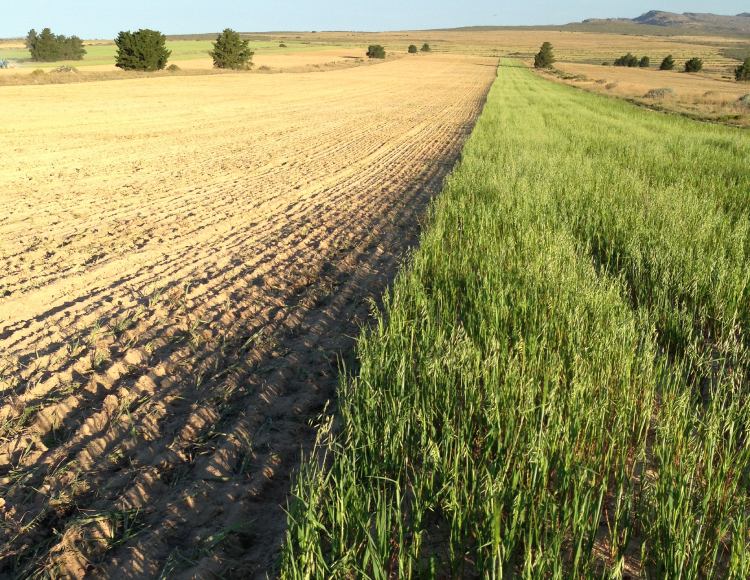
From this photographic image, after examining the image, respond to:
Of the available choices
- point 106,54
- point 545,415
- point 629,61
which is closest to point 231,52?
point 106,54

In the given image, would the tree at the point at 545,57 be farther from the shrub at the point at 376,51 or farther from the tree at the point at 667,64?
the shrub at the point at 376,51

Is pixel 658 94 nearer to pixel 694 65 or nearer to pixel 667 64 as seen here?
pixel 694 65

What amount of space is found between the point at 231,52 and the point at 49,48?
42.2 m

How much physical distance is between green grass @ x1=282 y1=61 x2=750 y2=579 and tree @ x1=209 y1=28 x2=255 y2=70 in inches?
1835

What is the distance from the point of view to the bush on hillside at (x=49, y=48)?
7138 cm

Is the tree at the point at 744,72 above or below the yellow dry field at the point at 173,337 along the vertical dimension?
below

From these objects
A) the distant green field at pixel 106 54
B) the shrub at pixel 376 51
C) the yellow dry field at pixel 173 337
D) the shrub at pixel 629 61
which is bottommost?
the shrub at pixel 629 61

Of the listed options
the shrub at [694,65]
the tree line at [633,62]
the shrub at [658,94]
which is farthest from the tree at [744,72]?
the shrub at [658,94]

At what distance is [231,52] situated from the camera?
46062mm

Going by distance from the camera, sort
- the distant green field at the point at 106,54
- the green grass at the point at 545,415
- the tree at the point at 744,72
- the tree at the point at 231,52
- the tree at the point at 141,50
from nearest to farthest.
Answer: the green grass at the point at 545,415, the tree at the point at 141,50, the tree at the point at 744,72, the tree at the point at 231,52, the distant green field at the point at 106,54

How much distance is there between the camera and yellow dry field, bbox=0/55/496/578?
7.53ft

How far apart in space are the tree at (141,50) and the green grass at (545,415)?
143 ft

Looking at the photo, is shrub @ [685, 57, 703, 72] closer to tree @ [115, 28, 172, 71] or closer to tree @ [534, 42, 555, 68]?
tree @ [534, 42, 555, 68]

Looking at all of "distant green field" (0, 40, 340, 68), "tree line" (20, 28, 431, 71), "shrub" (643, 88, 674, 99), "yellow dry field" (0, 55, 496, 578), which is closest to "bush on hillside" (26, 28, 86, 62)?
"distant green field" (0, 40, 340, 68)
